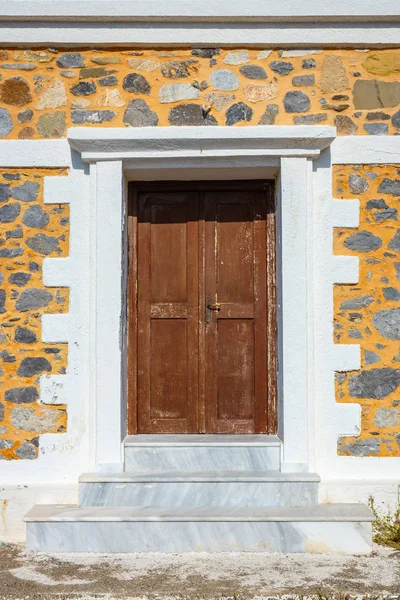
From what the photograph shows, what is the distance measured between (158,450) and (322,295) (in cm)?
155

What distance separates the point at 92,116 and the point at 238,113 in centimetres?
101

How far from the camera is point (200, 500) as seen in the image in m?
4.70

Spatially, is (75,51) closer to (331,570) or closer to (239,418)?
(239,418)

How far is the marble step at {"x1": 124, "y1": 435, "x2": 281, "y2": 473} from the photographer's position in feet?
16.0

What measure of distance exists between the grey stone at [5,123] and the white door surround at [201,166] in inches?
18.1

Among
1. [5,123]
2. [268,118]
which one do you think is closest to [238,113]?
[268,118]

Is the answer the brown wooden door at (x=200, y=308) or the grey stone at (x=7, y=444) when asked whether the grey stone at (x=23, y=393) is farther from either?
the brown wooden door at (x=200, y=308)

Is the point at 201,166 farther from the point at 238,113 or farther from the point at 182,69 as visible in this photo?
the point at 182,69

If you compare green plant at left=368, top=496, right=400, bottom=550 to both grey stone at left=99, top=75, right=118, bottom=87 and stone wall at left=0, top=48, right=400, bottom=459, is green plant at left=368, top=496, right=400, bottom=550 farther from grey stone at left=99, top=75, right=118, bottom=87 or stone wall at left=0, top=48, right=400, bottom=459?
grey stone at left=99, top=75, right=118, bottom=87

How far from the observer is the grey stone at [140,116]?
4.96 m

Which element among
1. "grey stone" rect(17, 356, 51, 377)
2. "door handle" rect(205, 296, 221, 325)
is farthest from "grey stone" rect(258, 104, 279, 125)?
"grey stone" rect(17, 356, 51, 377)

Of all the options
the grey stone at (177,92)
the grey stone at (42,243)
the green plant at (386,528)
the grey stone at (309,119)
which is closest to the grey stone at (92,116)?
the grey stone at (177,92)

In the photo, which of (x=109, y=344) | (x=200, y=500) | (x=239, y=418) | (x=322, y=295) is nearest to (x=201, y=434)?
(x=239, y=418)
